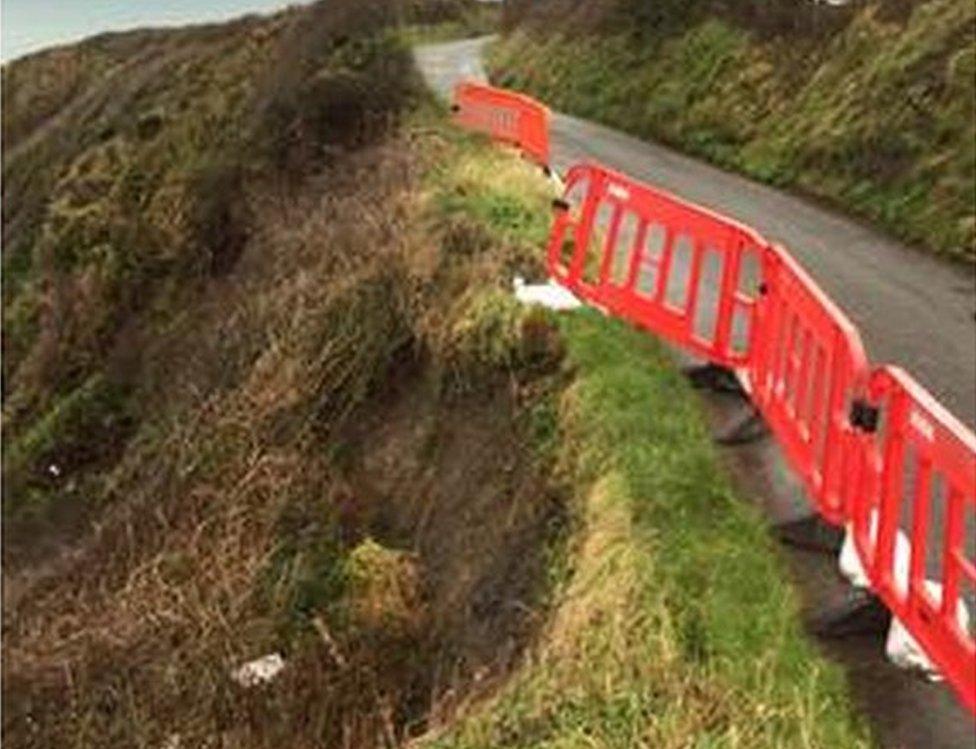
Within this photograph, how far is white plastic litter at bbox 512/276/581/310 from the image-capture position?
13805mm

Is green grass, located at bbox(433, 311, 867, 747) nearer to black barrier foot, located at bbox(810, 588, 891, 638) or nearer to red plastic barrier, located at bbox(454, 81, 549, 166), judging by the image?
black barrier foot, located at bbox(810, 588, 891, 638)

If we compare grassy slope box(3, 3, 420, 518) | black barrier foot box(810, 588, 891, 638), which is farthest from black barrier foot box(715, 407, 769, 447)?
grassy slope box(3, 3, 420, 518)

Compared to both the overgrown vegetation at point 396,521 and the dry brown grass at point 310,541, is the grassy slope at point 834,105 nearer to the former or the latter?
the overgrown vegetation at point 396,521

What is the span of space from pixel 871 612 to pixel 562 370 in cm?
396

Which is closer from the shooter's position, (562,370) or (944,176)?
(562,370)

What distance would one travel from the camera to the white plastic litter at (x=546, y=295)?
1380 cm

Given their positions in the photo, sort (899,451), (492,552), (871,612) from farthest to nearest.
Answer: (492,552)
(871,612)
(899,451)

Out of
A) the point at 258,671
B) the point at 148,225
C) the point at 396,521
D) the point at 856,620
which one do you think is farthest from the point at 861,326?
the point at 148,225

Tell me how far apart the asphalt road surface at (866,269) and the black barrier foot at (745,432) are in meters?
1.20

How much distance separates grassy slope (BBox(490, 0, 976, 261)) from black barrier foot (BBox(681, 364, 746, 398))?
222 inches

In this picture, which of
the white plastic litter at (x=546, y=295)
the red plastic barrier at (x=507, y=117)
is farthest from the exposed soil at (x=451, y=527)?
the red plastic barrier at (x=507, y=117)

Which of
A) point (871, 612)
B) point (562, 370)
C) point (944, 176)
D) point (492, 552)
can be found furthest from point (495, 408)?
point (944, 176)

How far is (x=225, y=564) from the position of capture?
12992 mm

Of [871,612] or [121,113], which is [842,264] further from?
[121,113]
